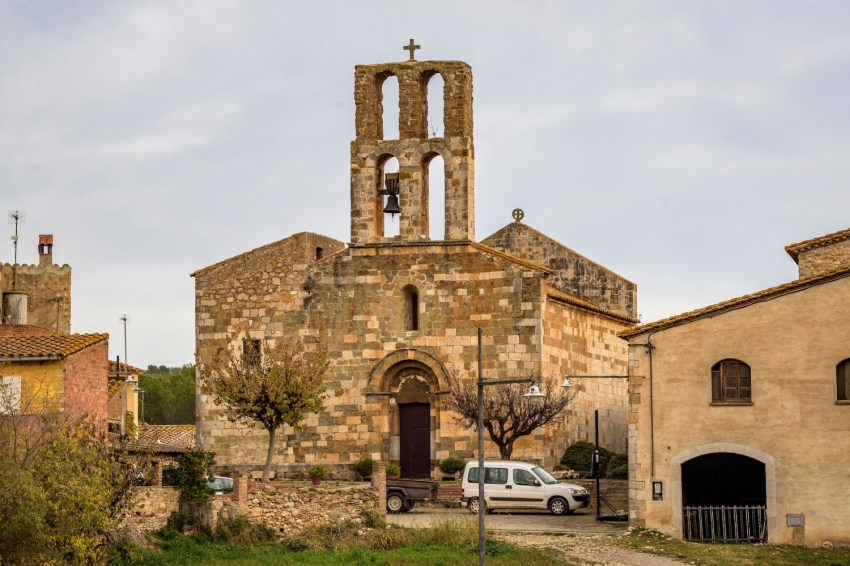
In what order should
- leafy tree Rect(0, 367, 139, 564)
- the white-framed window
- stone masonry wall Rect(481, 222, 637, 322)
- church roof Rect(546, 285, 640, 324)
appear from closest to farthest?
leafy tree Rect(0, 367, 139, 564) → the white-framed window → church roof Rect(546, 285, 640, 324) → stone masonry wall Rect(481, 222, 637, 322)

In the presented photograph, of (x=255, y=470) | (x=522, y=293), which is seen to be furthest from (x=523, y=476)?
(x=255, y=470)

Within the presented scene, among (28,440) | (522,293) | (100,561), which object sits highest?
(522,293)

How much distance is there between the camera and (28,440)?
1606 inches

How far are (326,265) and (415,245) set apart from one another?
3.09 m

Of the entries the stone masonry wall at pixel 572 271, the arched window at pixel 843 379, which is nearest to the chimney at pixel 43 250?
the stone masonry wall at pixel 572 271

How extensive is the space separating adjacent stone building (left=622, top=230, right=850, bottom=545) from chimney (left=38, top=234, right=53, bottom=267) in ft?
107

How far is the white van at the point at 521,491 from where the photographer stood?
147ft

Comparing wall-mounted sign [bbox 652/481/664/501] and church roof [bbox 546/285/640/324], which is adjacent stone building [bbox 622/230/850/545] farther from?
church roof [bbox 546/285/640/324]

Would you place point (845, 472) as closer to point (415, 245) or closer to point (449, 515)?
point (449, 515)

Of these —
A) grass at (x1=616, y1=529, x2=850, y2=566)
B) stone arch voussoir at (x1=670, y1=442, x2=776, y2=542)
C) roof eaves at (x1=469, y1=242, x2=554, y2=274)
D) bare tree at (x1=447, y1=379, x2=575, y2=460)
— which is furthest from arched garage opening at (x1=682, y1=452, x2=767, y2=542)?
roof eaves at (x1=469, y1=242, x2=554, y2=274)

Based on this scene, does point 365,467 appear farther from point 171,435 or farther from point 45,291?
point 45,291

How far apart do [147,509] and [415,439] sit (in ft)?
35.4

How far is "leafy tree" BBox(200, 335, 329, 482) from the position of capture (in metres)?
47.4

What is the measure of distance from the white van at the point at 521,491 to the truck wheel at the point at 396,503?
69.8 inches
